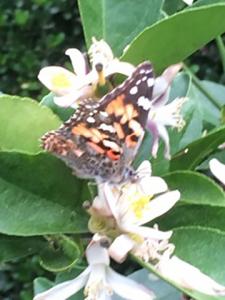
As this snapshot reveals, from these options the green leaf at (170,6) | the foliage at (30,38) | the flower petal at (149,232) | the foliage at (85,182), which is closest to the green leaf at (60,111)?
the foliage at (85,182)

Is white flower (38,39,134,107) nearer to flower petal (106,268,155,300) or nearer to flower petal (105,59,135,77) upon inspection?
flower petal (105,59,135,77)

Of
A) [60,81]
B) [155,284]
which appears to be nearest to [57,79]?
[60,81]

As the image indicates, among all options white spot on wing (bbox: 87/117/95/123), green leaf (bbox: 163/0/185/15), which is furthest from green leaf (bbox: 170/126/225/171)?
green leaf (bbox: 163/0/185/15)

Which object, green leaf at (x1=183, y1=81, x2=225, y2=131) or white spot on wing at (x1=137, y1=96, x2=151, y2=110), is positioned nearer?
white spot on wing at (x1=137, y1=96, x2=151, y2=110)

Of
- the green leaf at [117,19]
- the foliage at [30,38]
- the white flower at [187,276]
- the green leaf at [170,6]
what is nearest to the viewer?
the white flower at [187,276]

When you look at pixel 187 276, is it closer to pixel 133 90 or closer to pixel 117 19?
pixel 133 90

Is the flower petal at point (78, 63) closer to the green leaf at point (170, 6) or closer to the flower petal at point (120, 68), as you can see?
the flower petal at point (120, 68)
